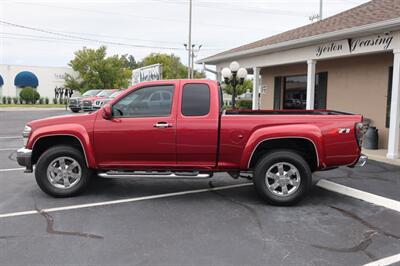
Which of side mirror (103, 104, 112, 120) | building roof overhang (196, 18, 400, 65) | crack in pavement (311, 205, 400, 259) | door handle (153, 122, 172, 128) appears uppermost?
building roof overhang (196, 18, 400, 65)

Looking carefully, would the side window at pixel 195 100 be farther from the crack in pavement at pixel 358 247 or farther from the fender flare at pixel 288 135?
the crack in pavement at pixel 358 247

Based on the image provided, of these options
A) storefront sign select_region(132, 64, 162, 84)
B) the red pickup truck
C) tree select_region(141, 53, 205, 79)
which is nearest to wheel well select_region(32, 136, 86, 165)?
the red pickup truck

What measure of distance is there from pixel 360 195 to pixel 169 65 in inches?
2385

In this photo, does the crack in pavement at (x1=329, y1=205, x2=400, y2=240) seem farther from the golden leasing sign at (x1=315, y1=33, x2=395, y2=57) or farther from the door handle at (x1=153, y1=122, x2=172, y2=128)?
the golden leasing sign at (x1=315, y1=33, x2=395, y2=57)

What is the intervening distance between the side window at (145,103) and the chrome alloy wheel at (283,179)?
6.04 feet

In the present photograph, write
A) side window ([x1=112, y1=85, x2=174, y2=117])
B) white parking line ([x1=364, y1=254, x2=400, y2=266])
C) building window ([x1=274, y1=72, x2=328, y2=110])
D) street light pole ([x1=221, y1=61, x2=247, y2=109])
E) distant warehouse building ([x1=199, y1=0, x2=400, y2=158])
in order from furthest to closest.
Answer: street light pole ([x1=221, y1=61, x2=247, y2=109]) < building window ([x1=274, y1=72, x2=328, y2=110]) < distant warehouse building ([x1=199, y1=0, x2=400, y2=158]) < side window ([x1=112, y1=85, x2=174, y2=117]) < white parking line ([x1=364, y1=254, x2=400, y2=266])

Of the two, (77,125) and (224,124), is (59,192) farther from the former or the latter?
(224,124)

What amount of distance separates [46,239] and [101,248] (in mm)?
728

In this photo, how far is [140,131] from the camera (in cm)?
622

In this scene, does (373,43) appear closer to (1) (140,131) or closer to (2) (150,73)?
(1) (140,131)

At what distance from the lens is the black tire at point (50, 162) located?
6359 millimetres

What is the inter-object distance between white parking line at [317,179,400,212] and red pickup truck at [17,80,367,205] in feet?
2.25

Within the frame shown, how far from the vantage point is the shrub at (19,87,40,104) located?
151 ft

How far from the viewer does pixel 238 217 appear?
556 centimetres
